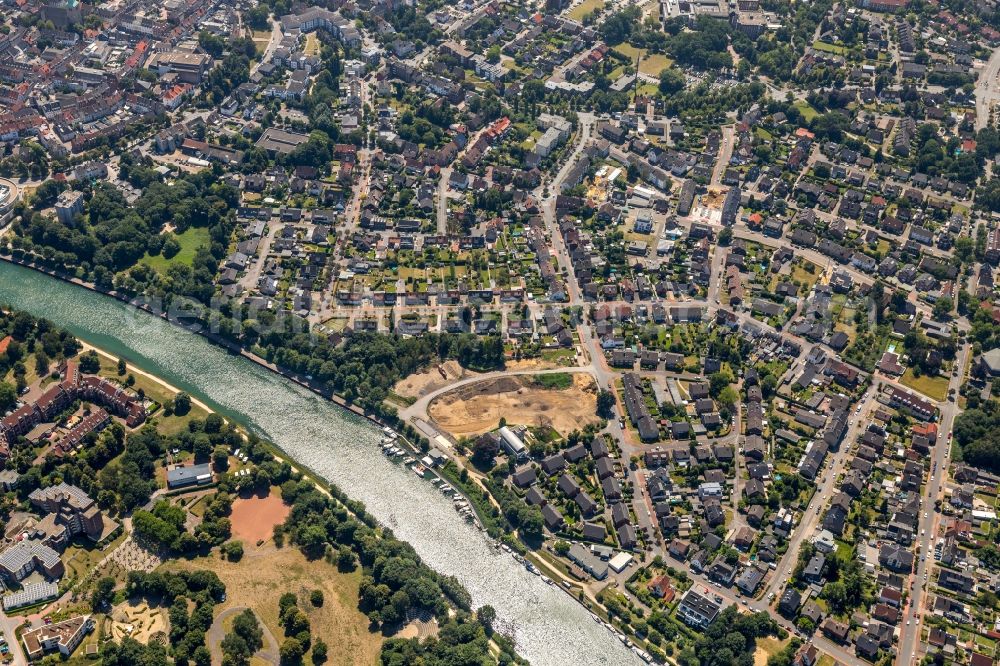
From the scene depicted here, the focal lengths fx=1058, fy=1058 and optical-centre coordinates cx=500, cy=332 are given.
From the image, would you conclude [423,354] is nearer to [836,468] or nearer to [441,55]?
[836,468]

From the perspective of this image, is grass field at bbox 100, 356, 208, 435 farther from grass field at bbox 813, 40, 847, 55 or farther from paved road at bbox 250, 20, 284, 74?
grass field at bbox 813, 40, 847, 55

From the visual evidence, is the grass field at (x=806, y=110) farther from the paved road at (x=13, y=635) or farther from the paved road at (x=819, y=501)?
the paved road at (x=13, y=635)

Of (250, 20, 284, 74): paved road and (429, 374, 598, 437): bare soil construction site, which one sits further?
(250, 20, 284, 74): paved road

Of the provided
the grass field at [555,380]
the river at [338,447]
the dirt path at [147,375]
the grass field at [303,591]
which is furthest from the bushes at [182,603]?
the grass field at [555,380]

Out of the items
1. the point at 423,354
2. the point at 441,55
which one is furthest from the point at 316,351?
the point at 441,55

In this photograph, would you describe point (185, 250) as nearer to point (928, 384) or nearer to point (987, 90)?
point (928, 384)

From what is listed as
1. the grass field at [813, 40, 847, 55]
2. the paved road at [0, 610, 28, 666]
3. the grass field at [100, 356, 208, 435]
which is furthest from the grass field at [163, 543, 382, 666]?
the grass field at [813, 40, 847, 55]
